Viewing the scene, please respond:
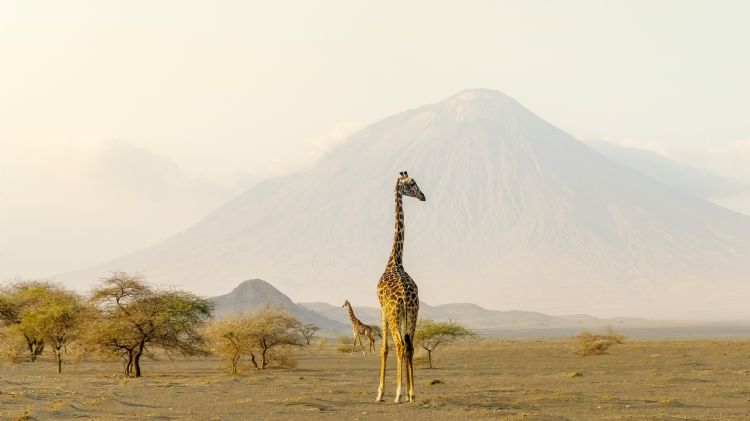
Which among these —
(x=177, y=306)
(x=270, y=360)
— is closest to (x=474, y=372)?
(x=270, y=360)

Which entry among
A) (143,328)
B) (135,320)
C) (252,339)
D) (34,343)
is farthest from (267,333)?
(34,343)

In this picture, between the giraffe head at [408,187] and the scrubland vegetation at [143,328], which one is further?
the scrubland vegetation at [143,328]

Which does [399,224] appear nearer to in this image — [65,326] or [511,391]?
[511,391]

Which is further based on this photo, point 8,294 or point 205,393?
point 8,294

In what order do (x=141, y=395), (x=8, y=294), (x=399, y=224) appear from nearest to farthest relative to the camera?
1. (x=399, y=224)
2. (x=141, y=395)
3. (x=8, y=294)

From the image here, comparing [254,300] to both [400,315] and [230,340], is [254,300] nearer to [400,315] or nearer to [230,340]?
[230,340]

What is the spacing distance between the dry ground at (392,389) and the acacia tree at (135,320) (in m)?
1.57

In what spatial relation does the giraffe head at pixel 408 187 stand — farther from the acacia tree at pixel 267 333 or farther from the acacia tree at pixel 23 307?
the acacia tree at pixel 23 307

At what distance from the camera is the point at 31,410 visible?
25.6 metres

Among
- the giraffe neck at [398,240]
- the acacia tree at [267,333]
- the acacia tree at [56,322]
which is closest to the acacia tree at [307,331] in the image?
the acacia tree at [267,333]

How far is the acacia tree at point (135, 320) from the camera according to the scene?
39125 mm

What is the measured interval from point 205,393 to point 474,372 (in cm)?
1581

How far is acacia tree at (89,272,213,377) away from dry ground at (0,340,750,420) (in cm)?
157

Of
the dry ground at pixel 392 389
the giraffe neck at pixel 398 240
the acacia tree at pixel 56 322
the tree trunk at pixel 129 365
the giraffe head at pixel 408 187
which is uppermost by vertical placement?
the giraffe head at pixel 408 187
